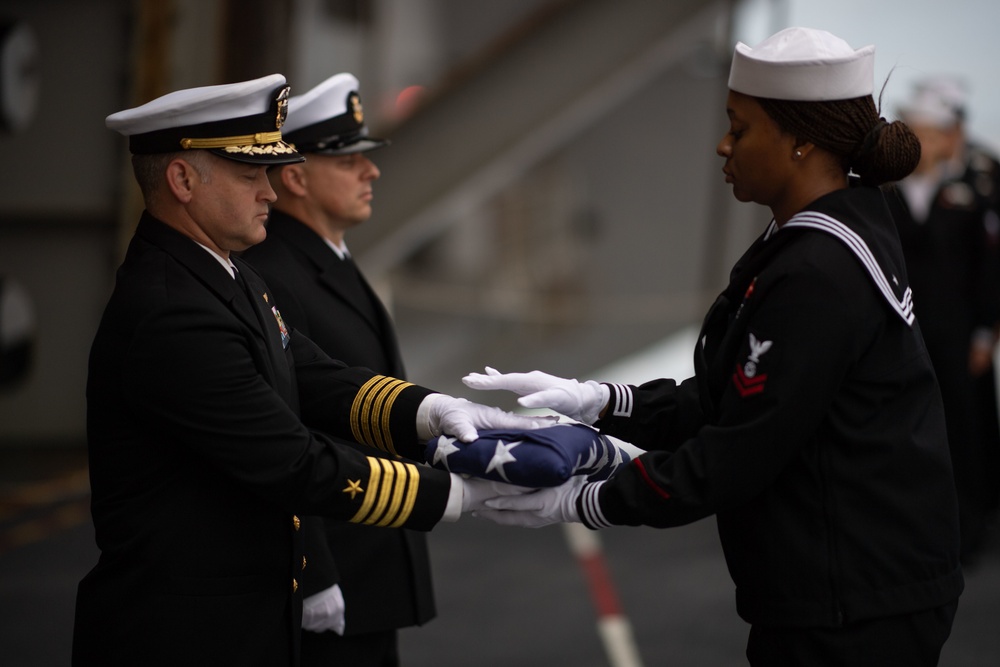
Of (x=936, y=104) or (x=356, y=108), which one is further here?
(x=936, y=104)

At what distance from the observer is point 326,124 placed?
114 inches

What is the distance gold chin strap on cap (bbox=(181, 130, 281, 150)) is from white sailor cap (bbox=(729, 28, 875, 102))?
0.83 m

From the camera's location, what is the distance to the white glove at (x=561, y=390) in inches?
86.4

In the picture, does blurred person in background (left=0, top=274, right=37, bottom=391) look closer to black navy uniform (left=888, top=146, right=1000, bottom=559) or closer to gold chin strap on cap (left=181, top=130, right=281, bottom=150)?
black navy uniform (left=888, top=146, right=1000, bottom=559)

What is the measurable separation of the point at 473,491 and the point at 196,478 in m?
0.50

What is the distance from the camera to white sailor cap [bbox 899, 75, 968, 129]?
507 cm

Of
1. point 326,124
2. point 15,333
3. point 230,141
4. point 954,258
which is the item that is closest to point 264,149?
point 230,141

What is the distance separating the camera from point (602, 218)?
453 inches

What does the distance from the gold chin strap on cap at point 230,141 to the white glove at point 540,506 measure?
2.52 feet

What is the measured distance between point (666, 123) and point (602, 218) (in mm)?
1144

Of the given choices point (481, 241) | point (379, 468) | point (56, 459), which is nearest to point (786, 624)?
point (379, 468)

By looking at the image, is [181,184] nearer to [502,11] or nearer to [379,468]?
[379,468]

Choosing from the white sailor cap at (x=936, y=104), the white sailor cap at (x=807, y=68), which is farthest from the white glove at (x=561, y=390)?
the white sailor cap at (x=936, y=104)

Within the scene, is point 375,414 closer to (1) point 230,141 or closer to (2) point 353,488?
(2) point 353,488
